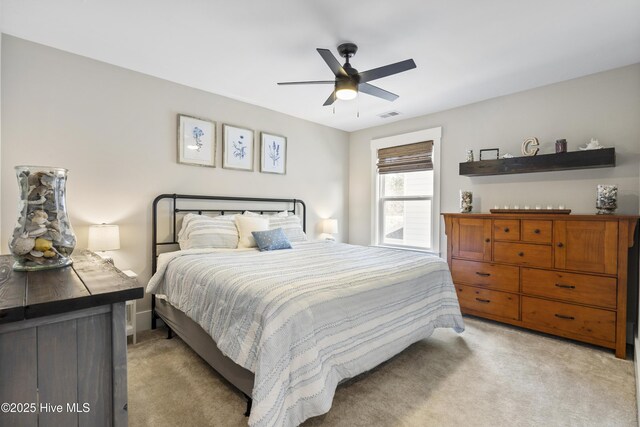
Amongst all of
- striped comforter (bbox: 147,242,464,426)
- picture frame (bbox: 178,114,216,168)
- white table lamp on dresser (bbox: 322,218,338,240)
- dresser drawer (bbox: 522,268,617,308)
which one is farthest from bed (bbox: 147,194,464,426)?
white table lamp on dresser (bbox: 322,218,338,240)

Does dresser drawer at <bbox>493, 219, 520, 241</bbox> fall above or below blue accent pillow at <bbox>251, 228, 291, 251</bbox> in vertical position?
above

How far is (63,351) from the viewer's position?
0.85m

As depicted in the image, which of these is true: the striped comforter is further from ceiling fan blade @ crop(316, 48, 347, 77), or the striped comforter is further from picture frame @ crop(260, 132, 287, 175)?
Result: picture frame @ crop(260, 132, 287, 175)

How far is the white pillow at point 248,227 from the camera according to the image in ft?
10.9

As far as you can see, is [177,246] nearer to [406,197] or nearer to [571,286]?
[406,197]

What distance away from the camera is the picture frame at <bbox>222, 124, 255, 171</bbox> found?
3775mm

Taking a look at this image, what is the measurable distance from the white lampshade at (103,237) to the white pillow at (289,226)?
160 cm

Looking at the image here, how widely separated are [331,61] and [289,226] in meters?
2.14

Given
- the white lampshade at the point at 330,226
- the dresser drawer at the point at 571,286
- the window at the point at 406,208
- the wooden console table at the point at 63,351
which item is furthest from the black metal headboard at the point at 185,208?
the dresser drawer at the point at 571,286

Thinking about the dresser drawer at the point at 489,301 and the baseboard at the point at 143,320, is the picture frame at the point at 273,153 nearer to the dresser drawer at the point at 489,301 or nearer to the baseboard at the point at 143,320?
the baseboard at the point at 143,320

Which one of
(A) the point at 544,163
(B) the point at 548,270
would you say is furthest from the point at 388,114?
(B) the point at 548,270

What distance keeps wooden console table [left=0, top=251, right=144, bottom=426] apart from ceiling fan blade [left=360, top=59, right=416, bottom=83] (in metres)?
2.22

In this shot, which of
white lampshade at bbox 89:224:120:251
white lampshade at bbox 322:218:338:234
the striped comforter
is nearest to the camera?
the striped comforter

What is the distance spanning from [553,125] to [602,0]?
159cm
